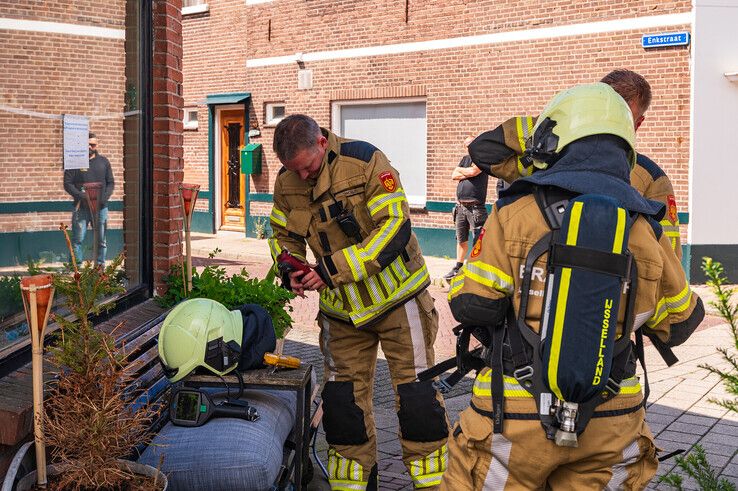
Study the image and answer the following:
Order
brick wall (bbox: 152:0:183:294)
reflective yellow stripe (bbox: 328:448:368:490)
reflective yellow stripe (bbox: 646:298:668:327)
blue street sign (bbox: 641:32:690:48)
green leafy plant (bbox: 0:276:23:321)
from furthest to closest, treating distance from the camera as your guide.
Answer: blue street sign (bbox: 641:32:690:48) < brick wall (bbox: 152:0:183:294) < reflective yellow stripe (bbox: 328:448:368:490) < green leafy plant (bbox: 0:276:23:321) < reflective yellow stripe (bbox: 646:298:668:327)

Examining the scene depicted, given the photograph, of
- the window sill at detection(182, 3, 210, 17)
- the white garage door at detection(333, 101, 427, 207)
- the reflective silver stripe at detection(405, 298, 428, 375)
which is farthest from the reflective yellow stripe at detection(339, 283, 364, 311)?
the window sill at detection(182, 3, 210, 17)

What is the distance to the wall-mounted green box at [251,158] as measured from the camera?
19.1m

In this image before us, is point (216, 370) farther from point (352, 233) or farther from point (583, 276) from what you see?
point (583, 276)

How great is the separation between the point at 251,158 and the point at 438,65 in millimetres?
4700

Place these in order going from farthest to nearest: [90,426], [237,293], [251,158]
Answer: [251,158], [237,293], [90,426]

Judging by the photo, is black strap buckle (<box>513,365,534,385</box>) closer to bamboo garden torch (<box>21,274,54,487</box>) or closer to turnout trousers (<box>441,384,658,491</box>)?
turnout trousers (<box>441,384,658,491</box>)

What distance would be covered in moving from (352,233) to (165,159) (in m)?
2.13

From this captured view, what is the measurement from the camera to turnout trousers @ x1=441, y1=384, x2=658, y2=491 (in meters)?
2.85

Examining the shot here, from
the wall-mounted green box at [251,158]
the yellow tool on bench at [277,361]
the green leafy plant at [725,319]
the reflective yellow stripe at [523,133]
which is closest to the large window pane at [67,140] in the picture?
the yellow tool on bench at [277,361]

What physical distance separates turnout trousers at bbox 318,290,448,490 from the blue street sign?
394 inches

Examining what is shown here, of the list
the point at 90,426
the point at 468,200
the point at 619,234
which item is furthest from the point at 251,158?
the point at 619,234

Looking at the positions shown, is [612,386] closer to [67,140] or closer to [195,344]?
[195,344]

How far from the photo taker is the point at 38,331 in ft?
10.8

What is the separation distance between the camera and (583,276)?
2713mm
